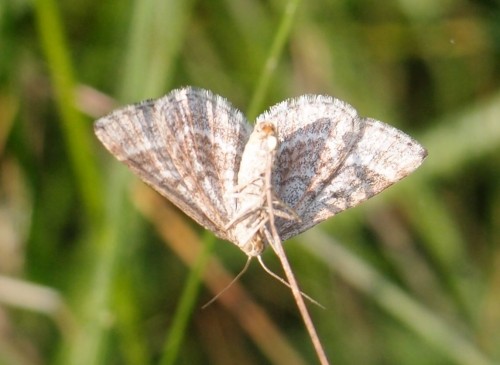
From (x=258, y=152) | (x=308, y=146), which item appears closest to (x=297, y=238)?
(x=308, y=146)

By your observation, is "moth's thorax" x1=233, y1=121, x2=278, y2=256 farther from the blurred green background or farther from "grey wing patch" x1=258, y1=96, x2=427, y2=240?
the blurred green background

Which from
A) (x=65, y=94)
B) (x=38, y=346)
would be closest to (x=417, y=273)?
(x=38, y=346)

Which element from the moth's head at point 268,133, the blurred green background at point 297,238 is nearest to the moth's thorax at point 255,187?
the moth's head at point 268,133

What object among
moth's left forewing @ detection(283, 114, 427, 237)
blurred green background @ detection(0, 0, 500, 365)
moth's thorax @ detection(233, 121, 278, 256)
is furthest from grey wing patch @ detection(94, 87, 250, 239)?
blurred green background @ detection(0, 0, 500, 365)

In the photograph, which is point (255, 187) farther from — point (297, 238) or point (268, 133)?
point (297, 238)

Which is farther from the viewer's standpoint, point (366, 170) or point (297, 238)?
point (297, 238)

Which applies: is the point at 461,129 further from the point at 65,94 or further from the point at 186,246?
the point at 65,94
